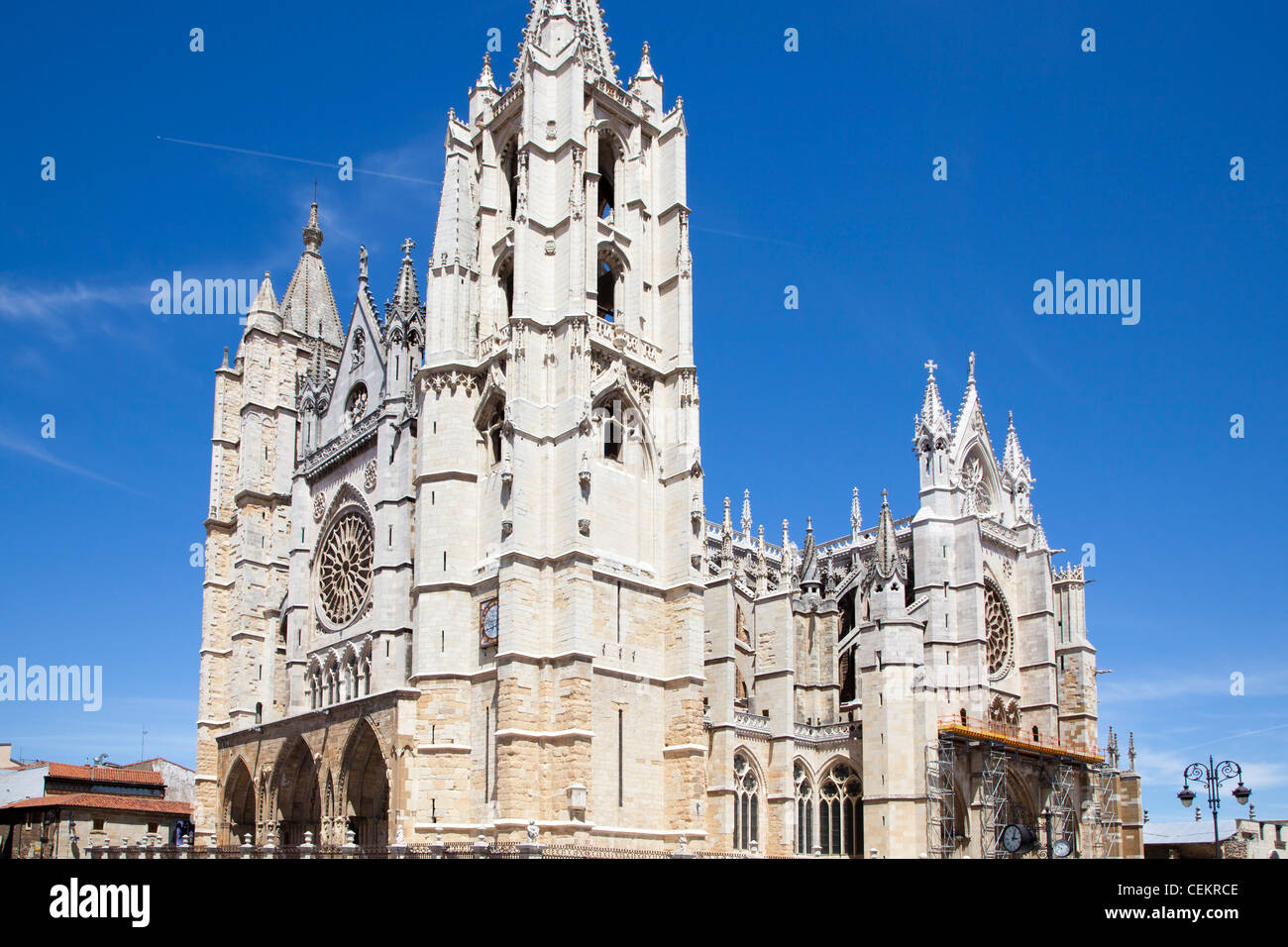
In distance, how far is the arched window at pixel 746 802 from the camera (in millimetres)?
40219

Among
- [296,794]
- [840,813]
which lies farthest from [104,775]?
[840,813]

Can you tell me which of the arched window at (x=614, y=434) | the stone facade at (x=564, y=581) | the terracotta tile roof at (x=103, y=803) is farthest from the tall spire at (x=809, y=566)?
the terracotta tile roof at (x=103, y=803)

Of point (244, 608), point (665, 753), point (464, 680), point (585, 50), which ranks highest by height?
point (585, 50)

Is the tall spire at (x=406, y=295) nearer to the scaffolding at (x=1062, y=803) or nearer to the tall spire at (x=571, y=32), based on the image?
the tall spire at (x=571, y=32)

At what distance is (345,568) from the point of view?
134 ft

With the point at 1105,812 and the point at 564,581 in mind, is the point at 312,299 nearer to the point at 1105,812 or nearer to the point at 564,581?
the point at 564,581

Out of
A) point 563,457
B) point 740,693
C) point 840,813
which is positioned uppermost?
point 563,457

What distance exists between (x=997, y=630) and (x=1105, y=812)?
29.4ft

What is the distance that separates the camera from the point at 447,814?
3269 centimetres

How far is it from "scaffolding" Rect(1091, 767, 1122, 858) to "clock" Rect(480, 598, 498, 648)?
27.5 metres

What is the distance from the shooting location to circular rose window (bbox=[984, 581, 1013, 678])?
4747cm
